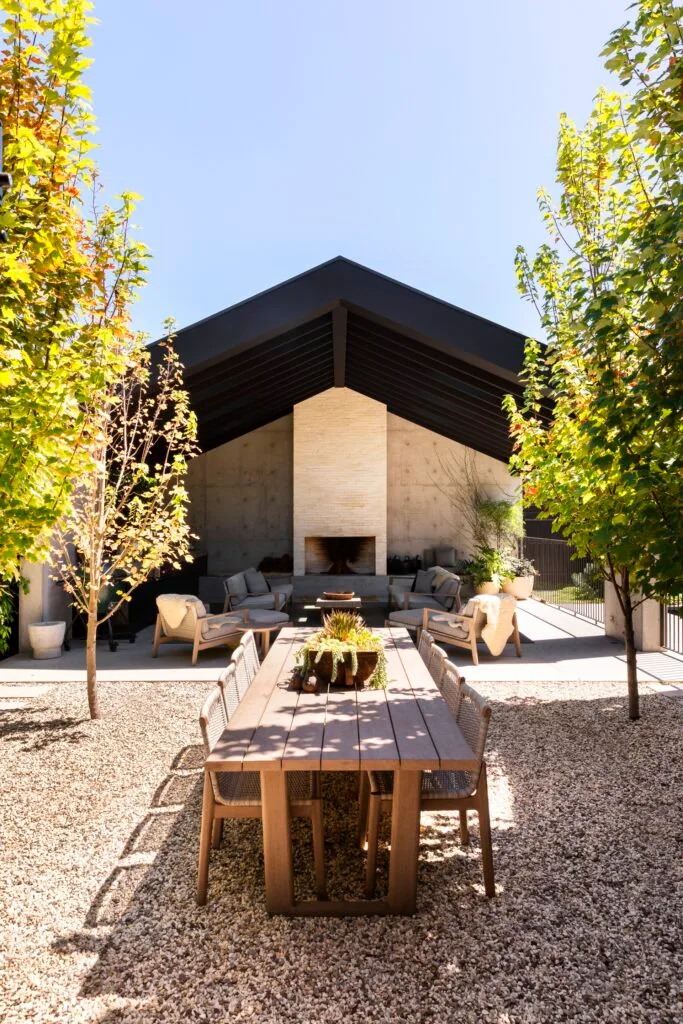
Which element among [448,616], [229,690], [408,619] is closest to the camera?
[229,690]

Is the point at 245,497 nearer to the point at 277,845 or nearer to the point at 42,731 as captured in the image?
the point at 42,731

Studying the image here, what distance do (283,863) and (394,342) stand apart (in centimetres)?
707

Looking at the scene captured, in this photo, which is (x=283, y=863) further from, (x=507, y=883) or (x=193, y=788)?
(x=193, y=788)

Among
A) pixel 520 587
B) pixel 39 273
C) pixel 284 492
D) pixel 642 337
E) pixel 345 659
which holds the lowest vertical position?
pixel 520 587

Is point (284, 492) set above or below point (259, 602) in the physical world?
above

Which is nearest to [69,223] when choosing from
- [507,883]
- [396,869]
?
[396,869]

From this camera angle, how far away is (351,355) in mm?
10477

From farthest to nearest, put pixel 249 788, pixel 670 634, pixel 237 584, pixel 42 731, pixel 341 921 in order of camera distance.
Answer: pixel 237 584 → pixel 670 634 → pixel 42 731 → pixel 249 788 → pixel 341 921

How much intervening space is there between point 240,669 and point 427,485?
10865 millimetres

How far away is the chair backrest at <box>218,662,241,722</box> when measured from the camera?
302cm

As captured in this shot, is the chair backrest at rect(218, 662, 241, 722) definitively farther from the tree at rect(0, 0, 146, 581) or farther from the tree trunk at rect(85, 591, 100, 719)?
the tree trunk at rect(85, 591, 100, 719)

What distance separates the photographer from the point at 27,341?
2498mm

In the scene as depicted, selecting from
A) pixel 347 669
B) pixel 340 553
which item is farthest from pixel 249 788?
pixel 340 553

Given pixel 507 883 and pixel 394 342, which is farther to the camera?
pixel 394 342
